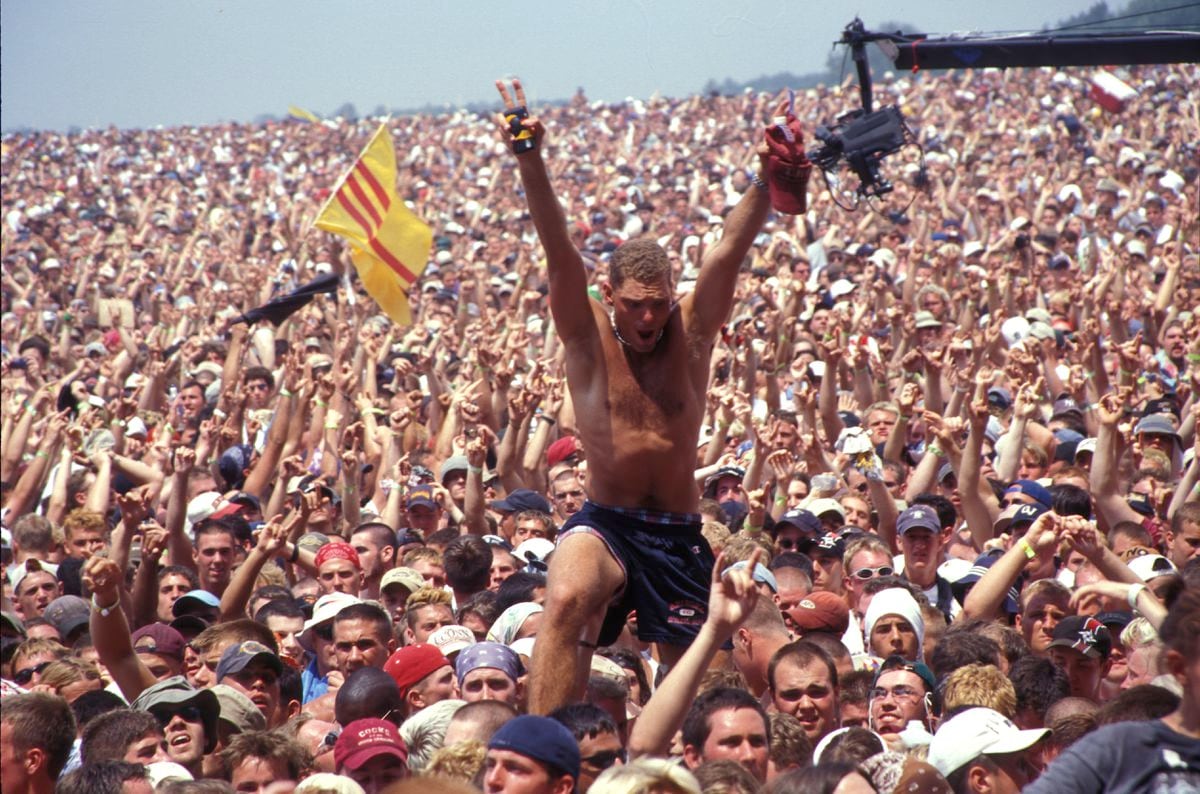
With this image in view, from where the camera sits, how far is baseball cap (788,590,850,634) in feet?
23.2

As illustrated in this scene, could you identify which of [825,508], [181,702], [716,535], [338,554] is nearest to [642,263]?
[181,702]

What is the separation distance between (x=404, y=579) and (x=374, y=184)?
26.4ft

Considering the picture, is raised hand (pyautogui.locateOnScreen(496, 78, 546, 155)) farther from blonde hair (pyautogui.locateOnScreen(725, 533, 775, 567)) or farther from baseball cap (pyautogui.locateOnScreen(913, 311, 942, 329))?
baseball cap (pyautogui.locateOnScreen(913, 311, 942, 329))

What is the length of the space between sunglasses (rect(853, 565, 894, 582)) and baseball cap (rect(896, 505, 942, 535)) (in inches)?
11.7

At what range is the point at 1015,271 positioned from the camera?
14266 millimetres

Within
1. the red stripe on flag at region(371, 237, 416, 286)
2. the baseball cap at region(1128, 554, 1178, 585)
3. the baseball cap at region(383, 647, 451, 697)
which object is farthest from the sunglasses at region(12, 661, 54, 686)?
the red stripe on flag at region(371, 237, 416, 286)

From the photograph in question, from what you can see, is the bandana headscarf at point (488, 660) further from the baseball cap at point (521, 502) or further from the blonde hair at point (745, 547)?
the baseball cap at point (521, 502)

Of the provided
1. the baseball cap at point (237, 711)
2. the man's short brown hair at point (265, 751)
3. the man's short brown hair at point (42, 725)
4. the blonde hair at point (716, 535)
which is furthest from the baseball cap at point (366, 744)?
the blonde hair at point (716, 535)

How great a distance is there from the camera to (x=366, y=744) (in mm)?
5289

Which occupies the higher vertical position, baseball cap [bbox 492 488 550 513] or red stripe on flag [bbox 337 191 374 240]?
red stripe on flag [bbox 337 191 374 240]

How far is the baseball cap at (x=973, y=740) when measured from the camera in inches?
193

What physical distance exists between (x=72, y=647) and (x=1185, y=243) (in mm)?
13029

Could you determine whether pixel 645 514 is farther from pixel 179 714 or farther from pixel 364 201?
pixel 364 201

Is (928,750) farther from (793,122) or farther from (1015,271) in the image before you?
(1015,271)
